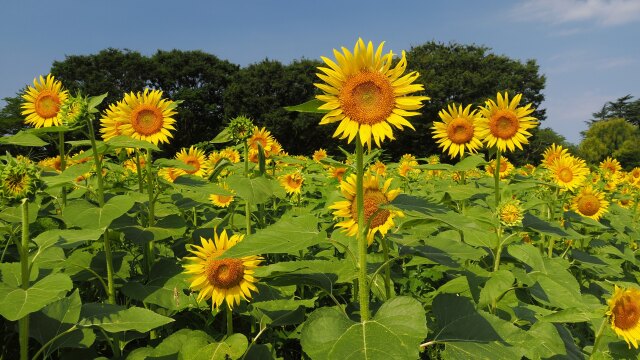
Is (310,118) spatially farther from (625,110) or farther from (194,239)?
(625,110)

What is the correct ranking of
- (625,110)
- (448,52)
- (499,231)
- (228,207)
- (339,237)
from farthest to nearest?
(625,110) → (448,52) → (228,207) → (499,231) → (339,237)

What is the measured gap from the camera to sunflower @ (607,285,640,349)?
2996 millimetres

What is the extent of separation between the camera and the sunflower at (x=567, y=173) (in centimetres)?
544

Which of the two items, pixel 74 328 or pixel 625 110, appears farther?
pixel 625 110

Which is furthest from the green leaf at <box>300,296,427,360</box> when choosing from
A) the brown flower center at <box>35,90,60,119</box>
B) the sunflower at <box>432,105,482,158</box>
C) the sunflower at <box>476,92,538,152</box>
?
the brown flower center at <box>35,90,60,119</box>

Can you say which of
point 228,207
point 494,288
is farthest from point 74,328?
point 228,207

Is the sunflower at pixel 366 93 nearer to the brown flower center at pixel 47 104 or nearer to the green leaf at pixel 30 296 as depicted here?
the green leaf at pixel 30 296

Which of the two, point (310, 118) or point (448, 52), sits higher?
point (448, 52)

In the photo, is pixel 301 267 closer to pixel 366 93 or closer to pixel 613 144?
pixel 366 93

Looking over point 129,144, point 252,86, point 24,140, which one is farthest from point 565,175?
point 252,86

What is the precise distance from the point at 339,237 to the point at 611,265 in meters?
2.83

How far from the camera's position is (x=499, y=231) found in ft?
10.2

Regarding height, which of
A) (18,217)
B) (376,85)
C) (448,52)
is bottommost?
(18,217)

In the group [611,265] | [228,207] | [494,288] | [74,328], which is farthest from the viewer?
[228,207]
